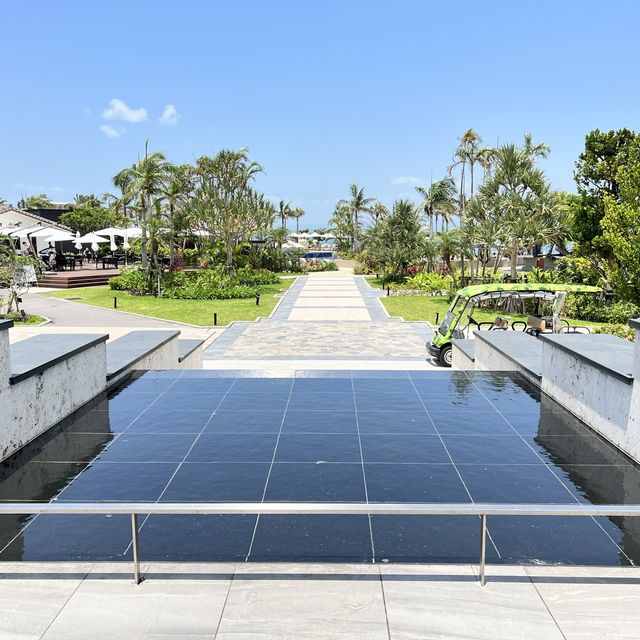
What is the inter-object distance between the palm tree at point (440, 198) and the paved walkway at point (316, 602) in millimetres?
54156

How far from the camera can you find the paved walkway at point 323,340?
16.1 m

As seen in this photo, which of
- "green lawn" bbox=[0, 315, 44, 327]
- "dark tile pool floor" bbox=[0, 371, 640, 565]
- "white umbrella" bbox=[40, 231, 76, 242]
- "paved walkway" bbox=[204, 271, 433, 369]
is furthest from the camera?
"white umbrella" bbox=[40, 231, 76, 242]

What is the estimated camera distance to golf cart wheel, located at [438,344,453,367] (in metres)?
16.0

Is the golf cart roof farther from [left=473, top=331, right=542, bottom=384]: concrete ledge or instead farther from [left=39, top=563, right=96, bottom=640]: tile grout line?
[left=39, top=563, right=96, bottom=640]: tile grout line

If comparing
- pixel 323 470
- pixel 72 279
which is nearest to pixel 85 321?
pixel 72 279

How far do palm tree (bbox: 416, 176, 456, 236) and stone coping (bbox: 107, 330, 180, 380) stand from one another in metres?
46.7

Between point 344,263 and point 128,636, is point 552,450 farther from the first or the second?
point 344,263

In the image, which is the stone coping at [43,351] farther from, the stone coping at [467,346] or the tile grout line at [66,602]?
the stone coping at [467,346]

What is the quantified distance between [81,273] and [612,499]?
143ft

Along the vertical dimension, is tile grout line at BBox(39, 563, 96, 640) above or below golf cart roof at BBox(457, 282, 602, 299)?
below

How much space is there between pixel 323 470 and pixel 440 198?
179 feet

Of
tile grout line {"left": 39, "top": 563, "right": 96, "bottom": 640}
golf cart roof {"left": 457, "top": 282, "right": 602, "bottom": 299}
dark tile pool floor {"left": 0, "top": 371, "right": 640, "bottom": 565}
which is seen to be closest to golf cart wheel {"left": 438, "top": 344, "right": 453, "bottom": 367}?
golf cart roof {"left": 457, "top": 282, "right": 602, "bottom": 299}

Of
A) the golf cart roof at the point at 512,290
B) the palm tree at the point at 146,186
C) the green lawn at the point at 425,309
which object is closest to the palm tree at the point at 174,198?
the palm tree at the point at 146,186

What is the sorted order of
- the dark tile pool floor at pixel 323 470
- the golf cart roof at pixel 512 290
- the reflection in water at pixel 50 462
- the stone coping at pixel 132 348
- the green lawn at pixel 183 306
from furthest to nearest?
the green lawn at pixel 183 306, the golf cart roof at pixel 512 290, the stone coping at pixel 132 348, the reflection in water at pixel 50 462, the dark tile pool floor at pixel 323 470
